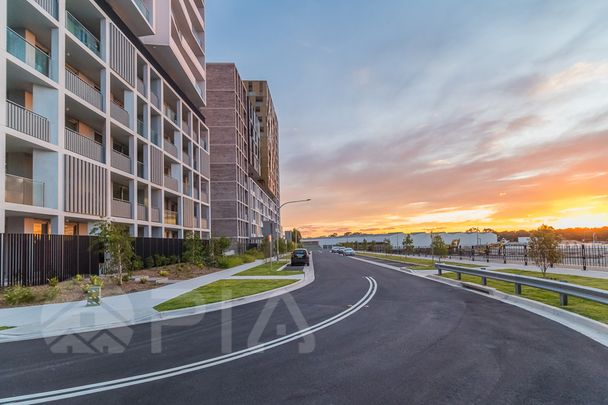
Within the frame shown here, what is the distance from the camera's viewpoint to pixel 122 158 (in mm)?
26406

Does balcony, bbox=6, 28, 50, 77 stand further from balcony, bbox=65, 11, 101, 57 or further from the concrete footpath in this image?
the concrete footpath

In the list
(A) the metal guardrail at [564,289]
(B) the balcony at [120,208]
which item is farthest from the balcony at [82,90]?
(A) the metal guardrail at [564,289]

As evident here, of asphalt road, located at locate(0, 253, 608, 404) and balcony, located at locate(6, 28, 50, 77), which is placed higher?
balcony, located at locate(6, 28, 50, 77)

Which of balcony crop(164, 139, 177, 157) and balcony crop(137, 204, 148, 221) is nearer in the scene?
balcony crop(137, 204, 148, 221)

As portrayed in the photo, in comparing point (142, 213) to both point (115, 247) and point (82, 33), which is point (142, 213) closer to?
point (115, 247)

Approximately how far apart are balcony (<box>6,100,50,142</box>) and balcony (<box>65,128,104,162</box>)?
4.56ft

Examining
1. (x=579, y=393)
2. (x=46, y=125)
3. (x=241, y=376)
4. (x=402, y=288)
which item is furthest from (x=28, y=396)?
(x=46, y=125)

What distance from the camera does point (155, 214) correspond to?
30969 mm

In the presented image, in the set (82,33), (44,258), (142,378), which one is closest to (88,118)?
(82,33)

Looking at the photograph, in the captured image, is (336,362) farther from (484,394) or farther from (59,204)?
(59,204)

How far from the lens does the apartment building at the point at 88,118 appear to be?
1819 centimetres

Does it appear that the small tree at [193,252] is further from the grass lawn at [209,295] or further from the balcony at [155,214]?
the grass lawn at [209,295]

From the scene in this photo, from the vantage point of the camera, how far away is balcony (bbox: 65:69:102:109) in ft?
68.7

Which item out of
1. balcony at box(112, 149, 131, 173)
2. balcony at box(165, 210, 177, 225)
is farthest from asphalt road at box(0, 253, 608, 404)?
balcony at box(165, 210, 177, 225)
